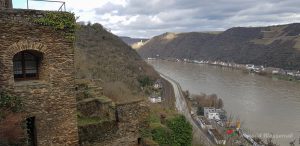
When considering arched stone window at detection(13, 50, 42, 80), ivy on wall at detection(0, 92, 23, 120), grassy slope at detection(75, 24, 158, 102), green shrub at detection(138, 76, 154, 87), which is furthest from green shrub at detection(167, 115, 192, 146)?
green shrub at detection(138, 76, 154, 87)

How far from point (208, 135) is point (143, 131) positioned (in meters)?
35.0

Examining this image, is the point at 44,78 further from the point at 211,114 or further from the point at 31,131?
the point at 211,114

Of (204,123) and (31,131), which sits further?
(204,123)

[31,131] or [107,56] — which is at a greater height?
[107,56]

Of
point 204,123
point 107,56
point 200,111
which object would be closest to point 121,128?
point 107,56

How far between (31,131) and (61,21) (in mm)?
3218

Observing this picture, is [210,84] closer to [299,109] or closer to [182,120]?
[299,109]

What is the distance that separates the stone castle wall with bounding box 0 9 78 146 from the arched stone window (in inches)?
7.6

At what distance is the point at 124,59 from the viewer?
58.8m

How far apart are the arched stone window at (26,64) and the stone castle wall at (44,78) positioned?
192 mm

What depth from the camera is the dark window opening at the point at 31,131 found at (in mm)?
9766

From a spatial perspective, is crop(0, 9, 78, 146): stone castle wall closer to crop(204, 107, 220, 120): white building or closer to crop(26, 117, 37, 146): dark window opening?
crop(26, 117, 37, 146): dark window opening

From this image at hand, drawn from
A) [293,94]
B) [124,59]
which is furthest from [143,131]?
[293,94]

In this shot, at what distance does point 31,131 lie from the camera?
9.91 meters
